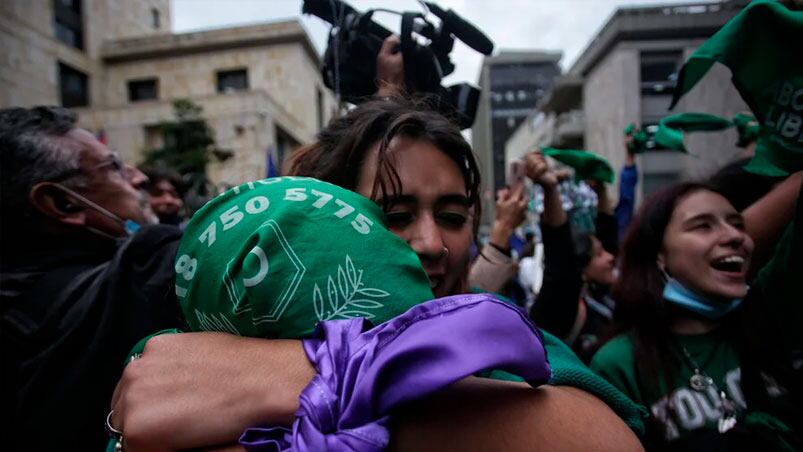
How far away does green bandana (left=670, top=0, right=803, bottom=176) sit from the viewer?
1.32 meters

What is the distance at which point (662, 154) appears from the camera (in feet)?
75.5

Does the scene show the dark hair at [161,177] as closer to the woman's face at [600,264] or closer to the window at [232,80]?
the woman's face at [600,264]

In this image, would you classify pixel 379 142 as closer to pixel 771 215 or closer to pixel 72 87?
pixel 771 215

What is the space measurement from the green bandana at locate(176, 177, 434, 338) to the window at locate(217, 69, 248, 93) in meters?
30.9

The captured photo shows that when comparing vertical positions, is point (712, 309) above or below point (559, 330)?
above

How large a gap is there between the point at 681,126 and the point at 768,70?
1395mm

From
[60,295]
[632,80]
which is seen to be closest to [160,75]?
[632,80]

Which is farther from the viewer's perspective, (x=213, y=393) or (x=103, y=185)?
(x=103, y=185)

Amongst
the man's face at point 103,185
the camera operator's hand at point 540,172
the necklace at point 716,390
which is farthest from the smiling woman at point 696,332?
the man's face at point 103,185

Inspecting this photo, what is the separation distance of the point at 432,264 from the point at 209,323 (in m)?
0.51

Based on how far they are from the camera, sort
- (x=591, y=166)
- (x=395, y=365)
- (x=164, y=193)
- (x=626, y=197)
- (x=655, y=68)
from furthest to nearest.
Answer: (x=655, y=68) < (x=164, y=193) < (x=626, y=197) < (x=591, y=166) < (x=395, y=365)

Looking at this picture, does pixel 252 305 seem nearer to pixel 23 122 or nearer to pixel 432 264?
pixel 432 264

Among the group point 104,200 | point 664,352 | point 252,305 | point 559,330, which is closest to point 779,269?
point 664,352

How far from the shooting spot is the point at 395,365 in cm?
57
